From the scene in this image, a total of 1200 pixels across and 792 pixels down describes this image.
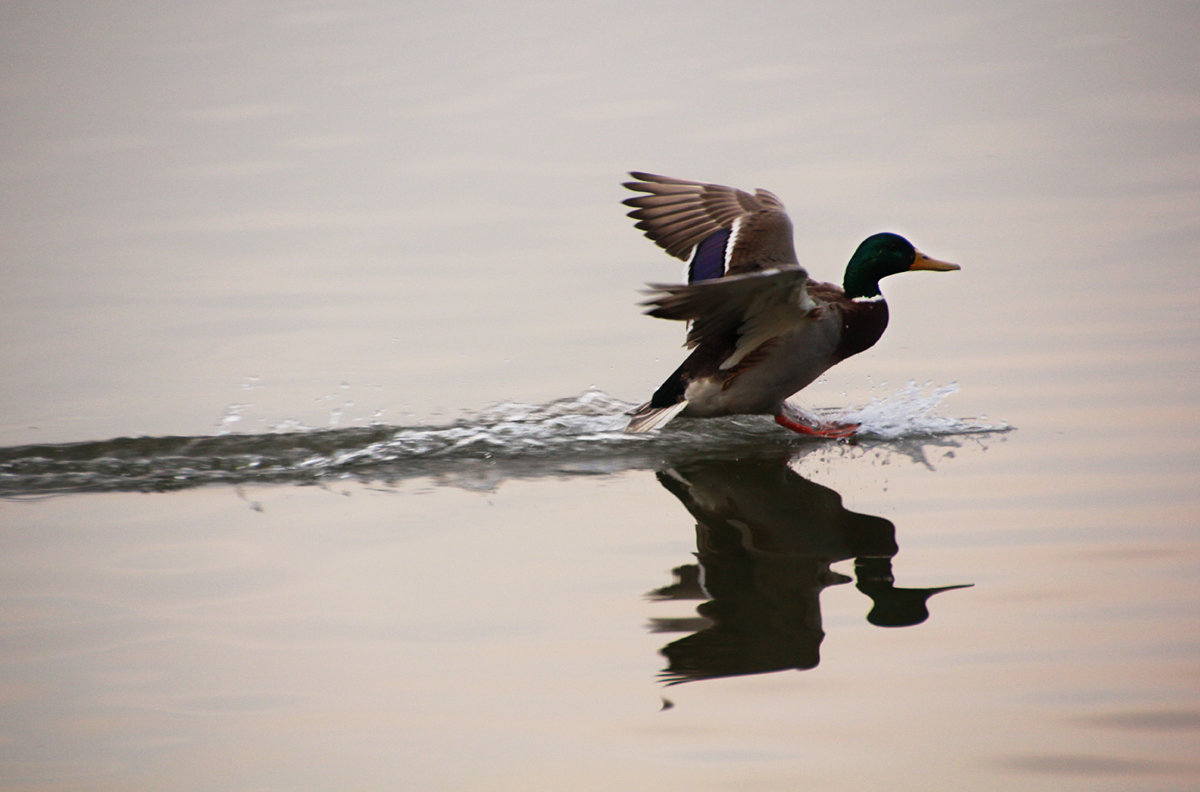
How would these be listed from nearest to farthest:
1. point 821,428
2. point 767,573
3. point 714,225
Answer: point 767,573 → point 821,428 → point 714,225

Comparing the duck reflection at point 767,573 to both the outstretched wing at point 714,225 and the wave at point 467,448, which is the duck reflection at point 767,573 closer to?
the wave at point 467,448

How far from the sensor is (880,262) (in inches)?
249

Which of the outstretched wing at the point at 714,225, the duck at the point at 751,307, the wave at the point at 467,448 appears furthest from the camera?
the outstretched wing at the point at 714,225

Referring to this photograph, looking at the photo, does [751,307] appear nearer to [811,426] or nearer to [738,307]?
[738,307]

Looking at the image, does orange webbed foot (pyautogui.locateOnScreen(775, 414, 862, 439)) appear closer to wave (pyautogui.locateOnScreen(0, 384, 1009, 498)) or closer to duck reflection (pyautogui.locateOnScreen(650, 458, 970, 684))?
wave (pyautogui.locateOnScreen(0, 384, 1009, 498))

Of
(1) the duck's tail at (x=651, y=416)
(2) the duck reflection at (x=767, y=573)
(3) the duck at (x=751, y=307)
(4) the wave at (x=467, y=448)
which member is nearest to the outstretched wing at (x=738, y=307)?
(3) the duck at (x=751, y=307)

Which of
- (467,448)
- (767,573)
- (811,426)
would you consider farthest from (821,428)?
(767,573)

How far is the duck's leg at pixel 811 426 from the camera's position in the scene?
5.79 metres

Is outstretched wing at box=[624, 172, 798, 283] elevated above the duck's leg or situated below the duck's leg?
above

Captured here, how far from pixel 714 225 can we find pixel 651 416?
1256mm

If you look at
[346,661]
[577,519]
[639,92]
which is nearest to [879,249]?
[577,519]

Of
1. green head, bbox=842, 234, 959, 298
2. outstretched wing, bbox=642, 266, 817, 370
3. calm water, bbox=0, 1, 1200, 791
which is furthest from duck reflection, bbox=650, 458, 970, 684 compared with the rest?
green head, bbox=842, 234, 959, 298

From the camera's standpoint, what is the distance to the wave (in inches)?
219

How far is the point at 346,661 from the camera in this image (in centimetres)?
387
